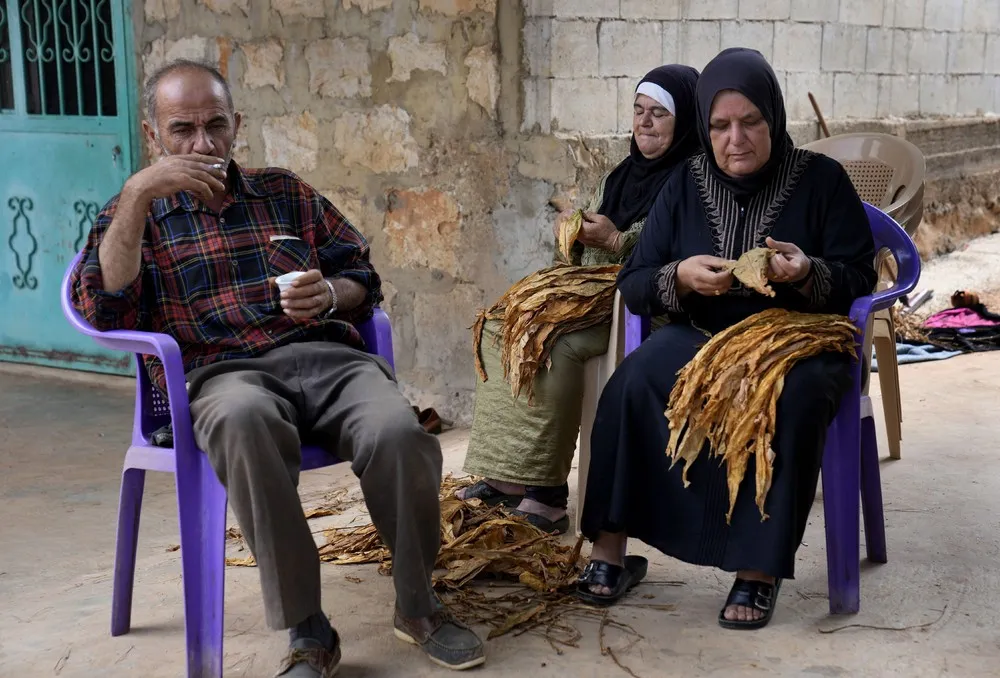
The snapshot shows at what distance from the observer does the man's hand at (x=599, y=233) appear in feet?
11.4

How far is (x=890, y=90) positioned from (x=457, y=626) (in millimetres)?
6018

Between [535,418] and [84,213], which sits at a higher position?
[84,213]

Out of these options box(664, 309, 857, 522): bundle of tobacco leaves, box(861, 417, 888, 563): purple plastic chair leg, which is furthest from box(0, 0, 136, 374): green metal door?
box(861, 417, 888, 563): purple plastic chair leg

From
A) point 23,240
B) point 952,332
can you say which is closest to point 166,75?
point 23,240

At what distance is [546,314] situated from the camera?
3.41m

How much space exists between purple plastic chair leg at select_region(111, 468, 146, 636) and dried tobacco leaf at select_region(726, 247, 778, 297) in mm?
1534

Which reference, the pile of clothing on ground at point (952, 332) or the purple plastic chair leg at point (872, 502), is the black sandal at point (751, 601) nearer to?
the purple plastic chair leg at point (872, 502)

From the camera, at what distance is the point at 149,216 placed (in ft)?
9.29

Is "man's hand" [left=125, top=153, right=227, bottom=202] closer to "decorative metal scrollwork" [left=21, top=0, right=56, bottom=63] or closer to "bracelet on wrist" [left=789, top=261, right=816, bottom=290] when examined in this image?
"bracelet on wrist" [left=789, top=261, right=816, bottom=290]

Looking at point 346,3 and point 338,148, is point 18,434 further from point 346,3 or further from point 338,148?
point 346,3

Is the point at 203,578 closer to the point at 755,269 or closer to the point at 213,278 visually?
the point at 213,278

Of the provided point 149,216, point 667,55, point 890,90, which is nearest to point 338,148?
point 667,55

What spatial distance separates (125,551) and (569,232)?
61.1 inches

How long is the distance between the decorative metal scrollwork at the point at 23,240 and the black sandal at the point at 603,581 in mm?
4221
